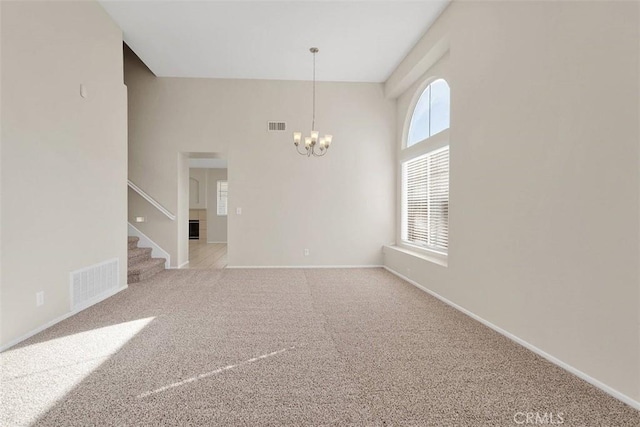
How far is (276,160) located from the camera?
6.23 metres

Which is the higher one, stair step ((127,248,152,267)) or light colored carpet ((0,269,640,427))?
stair step ((127,248,152,267))

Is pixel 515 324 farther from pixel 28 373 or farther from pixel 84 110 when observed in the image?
pixel 84 110

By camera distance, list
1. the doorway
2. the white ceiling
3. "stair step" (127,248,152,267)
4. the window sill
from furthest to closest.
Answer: the doorway, "stair step" (127,248,152,267), the window sill, the white ceiling

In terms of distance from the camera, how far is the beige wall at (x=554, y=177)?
192cm

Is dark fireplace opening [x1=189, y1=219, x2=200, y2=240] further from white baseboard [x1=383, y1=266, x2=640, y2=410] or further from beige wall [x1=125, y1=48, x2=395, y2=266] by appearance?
white baseboard [x1=383, y1=266, x2=640, y2=410]

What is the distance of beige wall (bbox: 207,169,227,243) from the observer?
12031 mm

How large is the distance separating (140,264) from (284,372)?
A: 168 inches

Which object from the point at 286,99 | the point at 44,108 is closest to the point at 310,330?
the point at 44,108

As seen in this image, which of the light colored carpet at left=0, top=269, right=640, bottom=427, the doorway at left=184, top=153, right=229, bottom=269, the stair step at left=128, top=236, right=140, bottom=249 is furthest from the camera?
the doorway at left=184, top=153, right=229, bottom=269

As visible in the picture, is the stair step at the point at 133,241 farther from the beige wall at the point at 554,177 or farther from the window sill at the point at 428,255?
the beige wall at the point at 554,177

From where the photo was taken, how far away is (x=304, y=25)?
171 inches

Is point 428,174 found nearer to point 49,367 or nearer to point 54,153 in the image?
point 54,153

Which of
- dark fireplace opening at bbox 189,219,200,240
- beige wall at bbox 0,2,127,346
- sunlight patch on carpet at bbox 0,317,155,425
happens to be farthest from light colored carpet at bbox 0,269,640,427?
dark fireplace opening at bbox 189,219,200,240

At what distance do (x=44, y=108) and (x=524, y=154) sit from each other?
4180 millimetres
